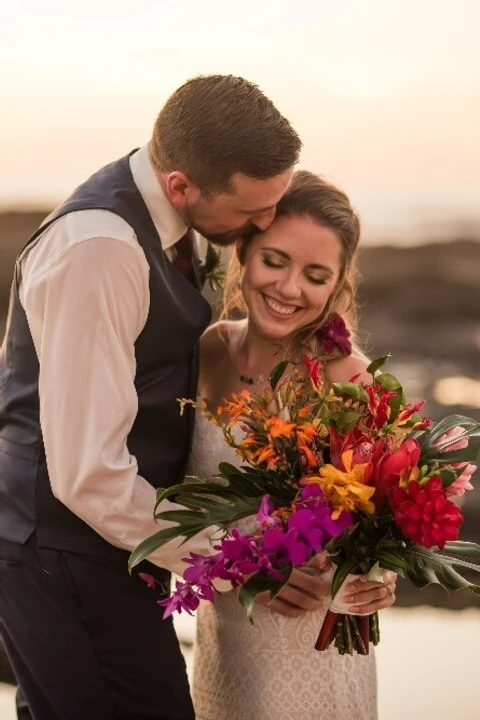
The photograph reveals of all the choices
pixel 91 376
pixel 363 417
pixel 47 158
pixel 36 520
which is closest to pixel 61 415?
Result: pixel 91 376

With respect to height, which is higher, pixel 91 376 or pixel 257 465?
pixel 91 376

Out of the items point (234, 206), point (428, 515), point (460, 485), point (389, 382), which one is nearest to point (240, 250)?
point (234, 206)

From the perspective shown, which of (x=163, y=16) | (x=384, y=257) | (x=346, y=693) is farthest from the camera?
(x=384, y=257)

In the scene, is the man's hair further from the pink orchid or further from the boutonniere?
the pink orchid

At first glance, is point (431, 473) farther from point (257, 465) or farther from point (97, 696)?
point (97, 696)

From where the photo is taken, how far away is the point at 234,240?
249 cm

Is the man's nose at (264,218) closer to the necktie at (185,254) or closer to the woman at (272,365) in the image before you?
the woman at (272,365)

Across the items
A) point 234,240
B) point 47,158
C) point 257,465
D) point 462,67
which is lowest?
point 257,465

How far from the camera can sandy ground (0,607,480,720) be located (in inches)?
163

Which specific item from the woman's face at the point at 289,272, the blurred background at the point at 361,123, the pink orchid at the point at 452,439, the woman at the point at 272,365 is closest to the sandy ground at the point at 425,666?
the blurred background at the point at 361,123

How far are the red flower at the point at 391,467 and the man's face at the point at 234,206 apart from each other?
64 centimetres

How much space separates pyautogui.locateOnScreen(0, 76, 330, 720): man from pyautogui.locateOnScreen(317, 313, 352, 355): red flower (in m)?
0.35

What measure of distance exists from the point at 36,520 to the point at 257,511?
491 millimetres

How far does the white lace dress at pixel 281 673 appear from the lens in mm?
2469
